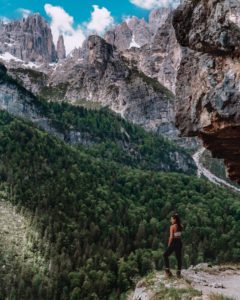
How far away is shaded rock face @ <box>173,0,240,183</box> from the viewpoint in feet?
77.7

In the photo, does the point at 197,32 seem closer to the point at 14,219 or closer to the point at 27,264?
the point at 27,264

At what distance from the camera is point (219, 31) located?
78.9ft

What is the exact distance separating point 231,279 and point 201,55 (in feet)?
59.2

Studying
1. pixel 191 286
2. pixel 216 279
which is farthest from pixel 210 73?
pixel 216 279

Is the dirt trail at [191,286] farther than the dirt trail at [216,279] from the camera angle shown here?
No

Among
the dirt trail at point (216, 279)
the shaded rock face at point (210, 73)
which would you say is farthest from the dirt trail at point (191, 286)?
the shaded rock face at point (210, 73)

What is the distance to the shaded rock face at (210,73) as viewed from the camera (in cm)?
2367

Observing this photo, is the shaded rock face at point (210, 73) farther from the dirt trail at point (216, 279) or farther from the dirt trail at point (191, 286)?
the dirt trail at point (216, 279)

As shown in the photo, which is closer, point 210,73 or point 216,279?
point 210,73

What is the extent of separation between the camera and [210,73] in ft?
84.2

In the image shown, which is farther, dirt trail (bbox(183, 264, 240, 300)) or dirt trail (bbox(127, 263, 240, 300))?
dirt trail (bbox(183, 264, 240, 300))

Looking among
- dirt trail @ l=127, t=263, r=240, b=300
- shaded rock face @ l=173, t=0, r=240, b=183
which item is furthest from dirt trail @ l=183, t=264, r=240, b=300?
shaded rock face @ l=173, t=0, r=240, b=183

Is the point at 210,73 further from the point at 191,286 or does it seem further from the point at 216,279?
the point at 216,279

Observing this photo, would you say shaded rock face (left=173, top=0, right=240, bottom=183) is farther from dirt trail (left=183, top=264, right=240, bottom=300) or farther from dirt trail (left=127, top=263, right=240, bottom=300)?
dirt trail (left=183, top=264, right=240, bottom=300)
